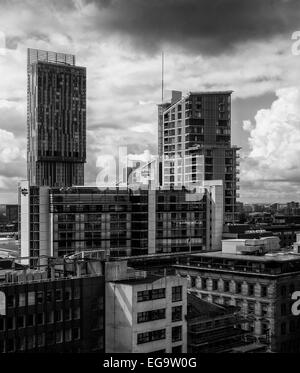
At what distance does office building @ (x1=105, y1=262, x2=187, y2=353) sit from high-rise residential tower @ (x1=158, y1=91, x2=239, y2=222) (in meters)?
77.9

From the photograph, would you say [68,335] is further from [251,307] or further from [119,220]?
[119,220]

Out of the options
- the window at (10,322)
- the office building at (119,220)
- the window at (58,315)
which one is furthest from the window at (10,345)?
the office building at (119,220)

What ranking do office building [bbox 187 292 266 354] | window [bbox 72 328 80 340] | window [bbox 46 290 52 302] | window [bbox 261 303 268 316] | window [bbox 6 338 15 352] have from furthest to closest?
1. window [bbox 261 303 268 316]
2. office building [bbox 187 292 266 354]
3. window [bbox 72 328 80 340]
4. window [bbox 46 290 52 302]
5. window [bbox 6 338 15 352]

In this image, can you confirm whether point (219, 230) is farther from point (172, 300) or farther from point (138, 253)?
point (172, 300)

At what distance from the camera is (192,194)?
96.6 m

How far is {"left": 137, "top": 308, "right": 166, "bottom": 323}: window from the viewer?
41278 mm

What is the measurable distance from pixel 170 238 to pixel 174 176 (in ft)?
126

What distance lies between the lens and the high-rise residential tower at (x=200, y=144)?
4860 inches

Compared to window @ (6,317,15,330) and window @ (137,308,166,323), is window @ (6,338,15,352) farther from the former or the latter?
window @ (137,308,166,323)

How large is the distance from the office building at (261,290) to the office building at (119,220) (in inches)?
1043

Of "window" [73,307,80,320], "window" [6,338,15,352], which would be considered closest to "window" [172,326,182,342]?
"window" [73,307,80,320]

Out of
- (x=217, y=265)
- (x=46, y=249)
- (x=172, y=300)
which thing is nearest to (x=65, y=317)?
(x=172, y=300)

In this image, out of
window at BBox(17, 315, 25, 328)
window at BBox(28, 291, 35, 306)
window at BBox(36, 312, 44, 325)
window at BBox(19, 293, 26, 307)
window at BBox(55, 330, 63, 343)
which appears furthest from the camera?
window at BBox(55, 330, 63, 343)

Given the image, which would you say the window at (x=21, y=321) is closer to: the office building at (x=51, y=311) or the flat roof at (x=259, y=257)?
the office building at (x=51, y=311)
